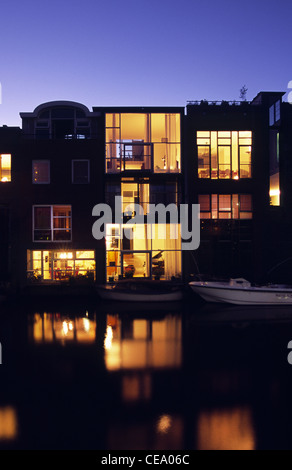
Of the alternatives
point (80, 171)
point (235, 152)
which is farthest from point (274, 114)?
point (80, 171)

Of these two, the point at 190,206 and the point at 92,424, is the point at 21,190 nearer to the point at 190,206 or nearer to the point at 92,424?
the point at 190,206

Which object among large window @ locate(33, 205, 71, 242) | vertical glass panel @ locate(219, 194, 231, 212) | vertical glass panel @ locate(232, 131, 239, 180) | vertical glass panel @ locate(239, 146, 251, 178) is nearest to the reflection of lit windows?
large window @ locate(33, 205, 71, 242)

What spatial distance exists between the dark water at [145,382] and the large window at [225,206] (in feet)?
29.7

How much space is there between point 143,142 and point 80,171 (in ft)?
16.7

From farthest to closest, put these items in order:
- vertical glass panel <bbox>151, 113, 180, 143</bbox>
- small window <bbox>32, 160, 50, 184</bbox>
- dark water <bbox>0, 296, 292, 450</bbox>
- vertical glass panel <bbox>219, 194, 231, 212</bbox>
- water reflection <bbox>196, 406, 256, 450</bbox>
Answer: vertical glass panel <bbox>151, 113, 180, 143</bbox> → vertical glass panel <bbox>219, 194, 231, 212</bbox> → small window <bbox>32, 160, 50, 184</bbox> → dark water <bbox>0, 296, 292, 450</bbox> → water reflection <bbox>196, 406, 256, 450</bbox>

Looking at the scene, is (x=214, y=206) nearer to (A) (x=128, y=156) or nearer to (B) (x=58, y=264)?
(A) (x=128, y=156)

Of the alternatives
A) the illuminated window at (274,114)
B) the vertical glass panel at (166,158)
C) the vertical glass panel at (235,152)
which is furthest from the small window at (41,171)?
the illuminated window at (274,114)

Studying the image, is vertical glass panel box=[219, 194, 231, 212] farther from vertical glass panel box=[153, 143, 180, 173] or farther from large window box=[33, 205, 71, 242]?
large window box=[33, 205, 71, 242]

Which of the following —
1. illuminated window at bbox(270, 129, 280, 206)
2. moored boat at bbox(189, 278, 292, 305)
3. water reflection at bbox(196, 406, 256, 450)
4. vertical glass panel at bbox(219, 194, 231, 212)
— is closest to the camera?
water reflection at bbox(196, 406, 256, 450)

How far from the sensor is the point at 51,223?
24.6 m

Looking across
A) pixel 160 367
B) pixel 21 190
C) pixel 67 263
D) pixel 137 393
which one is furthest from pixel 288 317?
pixel 21 190

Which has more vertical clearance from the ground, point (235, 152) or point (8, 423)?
point (235, 152)

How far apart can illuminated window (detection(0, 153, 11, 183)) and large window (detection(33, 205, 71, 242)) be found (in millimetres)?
3035

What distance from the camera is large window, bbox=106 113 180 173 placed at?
2502cm
